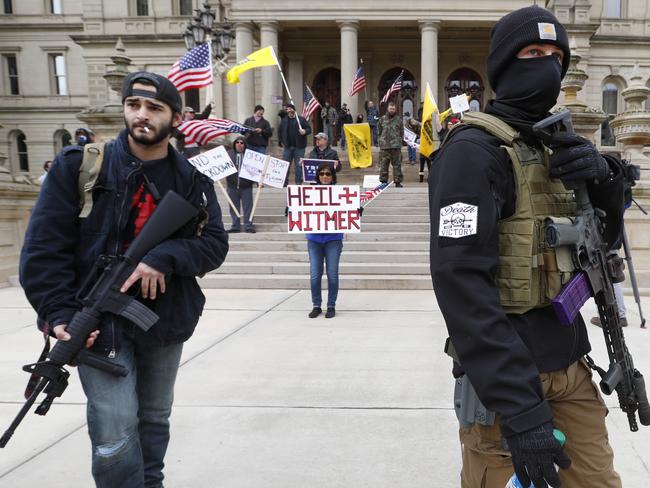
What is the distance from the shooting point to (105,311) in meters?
2.17

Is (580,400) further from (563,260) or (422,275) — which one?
(422,275)

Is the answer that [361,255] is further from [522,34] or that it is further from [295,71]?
[295,71]

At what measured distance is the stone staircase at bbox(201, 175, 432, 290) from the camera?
8.85 m

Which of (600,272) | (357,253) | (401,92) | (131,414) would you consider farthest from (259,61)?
(401,92)

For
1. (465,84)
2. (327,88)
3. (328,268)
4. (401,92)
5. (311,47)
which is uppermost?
(311,47)

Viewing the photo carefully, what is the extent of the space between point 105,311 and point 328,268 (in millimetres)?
4815

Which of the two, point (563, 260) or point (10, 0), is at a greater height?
point (10, 0)

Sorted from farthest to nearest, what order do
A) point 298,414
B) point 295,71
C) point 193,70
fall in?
point 295,71 → point 193,70 → point 298,414

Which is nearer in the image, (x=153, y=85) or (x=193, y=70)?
(x=153, y=85)

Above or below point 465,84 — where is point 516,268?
below

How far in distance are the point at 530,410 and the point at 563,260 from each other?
0.52m

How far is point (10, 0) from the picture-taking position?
39.0 meters

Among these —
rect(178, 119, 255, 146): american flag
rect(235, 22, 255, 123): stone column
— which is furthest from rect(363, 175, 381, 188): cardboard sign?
rect(235, 22, 255, 123): stone column

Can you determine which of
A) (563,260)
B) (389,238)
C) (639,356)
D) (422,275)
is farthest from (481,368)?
(389,238)
